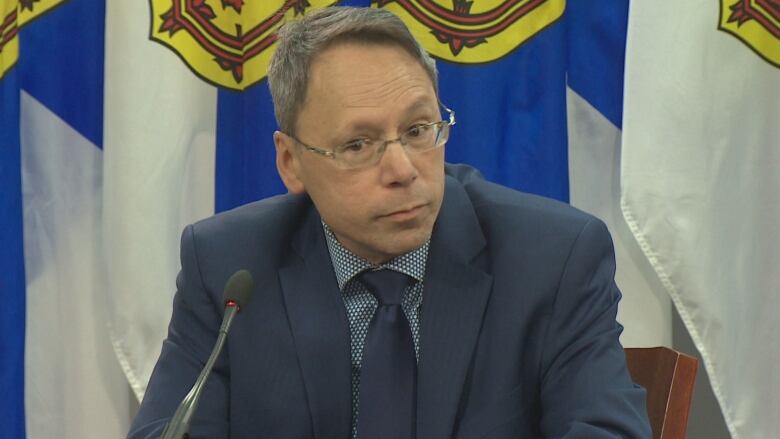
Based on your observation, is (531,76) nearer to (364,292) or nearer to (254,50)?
(254,50)

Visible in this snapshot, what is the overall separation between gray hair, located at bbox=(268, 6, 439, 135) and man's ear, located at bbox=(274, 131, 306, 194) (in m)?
0.03

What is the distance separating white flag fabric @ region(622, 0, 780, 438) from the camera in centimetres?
274

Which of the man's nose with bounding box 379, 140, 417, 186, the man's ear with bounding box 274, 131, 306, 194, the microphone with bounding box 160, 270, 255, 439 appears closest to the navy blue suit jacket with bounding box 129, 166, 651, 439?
the man's ear with bounding box 274, 131, 306, 194

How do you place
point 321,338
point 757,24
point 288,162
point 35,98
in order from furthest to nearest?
point 35,98
point 757,24
point 288,162
point 321,338

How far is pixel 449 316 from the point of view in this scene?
2014 millimetres

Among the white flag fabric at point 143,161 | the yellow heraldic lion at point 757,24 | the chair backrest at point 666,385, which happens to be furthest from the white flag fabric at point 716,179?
the white flag fabric at point 143,161

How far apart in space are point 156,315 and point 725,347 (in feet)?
5.02

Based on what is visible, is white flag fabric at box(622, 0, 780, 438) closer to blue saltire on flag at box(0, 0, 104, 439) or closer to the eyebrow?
the eyebrow

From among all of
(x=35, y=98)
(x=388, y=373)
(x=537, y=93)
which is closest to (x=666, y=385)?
(x=388, y=373)

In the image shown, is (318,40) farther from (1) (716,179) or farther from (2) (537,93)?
(1) (716,179)

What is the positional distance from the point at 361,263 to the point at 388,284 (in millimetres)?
80

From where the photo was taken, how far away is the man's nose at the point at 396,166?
6.28 ft

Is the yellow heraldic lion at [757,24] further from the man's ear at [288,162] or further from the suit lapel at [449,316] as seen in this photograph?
the man's ear at [288,162]

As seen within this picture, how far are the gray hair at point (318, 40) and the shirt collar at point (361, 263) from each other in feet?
0.84
